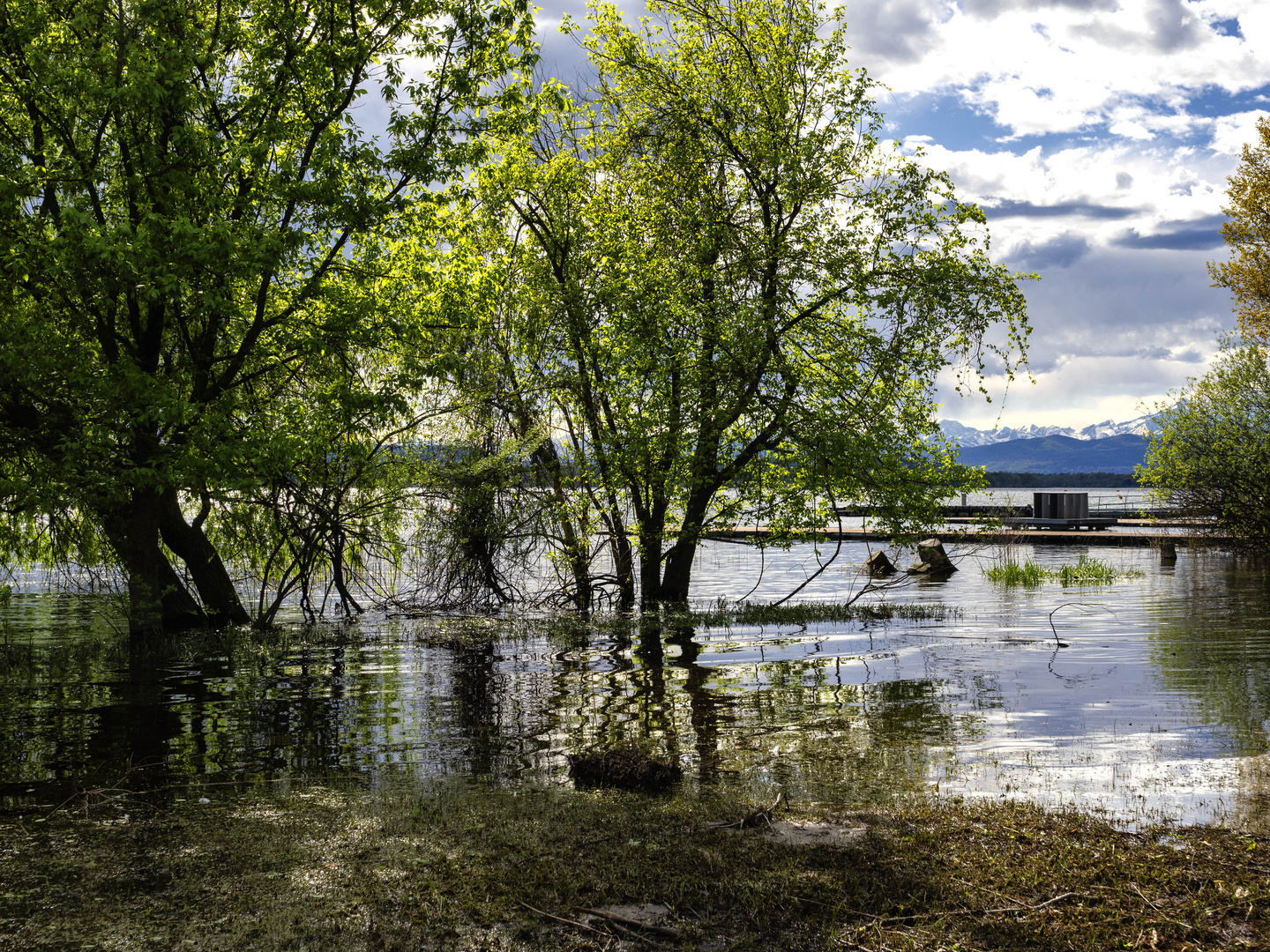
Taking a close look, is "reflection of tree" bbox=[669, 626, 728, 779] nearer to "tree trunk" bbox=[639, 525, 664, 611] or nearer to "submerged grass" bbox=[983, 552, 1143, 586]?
"tree trunk" bbox=[639, 525, 664, 611]

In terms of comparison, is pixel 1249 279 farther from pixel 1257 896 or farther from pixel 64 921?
pixel 64 921

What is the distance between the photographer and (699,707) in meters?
12.4

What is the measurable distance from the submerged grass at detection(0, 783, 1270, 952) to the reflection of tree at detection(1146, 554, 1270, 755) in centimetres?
472

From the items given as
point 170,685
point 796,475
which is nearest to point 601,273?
point 796,475

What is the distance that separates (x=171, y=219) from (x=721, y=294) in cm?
1129

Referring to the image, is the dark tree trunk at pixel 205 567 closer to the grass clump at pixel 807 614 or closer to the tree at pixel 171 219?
the tree at pixel 171 219

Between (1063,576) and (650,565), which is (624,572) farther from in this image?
(1063,576)

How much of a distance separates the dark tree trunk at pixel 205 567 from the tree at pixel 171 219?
1049 mm

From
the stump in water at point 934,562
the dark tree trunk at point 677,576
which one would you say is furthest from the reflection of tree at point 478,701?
the stump in water at point 934,562

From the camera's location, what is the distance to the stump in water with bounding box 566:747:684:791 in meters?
8.23

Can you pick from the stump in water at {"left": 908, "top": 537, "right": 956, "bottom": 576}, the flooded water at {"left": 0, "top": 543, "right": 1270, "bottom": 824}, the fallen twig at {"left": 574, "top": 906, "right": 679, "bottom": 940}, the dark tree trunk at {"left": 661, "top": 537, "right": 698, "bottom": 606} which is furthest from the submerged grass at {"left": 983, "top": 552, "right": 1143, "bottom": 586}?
the fallen twig at {"left": 574, "top": 906, "right": 679, "bottom": 940}

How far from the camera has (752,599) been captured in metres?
28.9

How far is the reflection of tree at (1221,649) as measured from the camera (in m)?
11.3

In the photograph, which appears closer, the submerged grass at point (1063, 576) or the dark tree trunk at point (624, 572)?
the dark tree trunk at point (624, 572)
